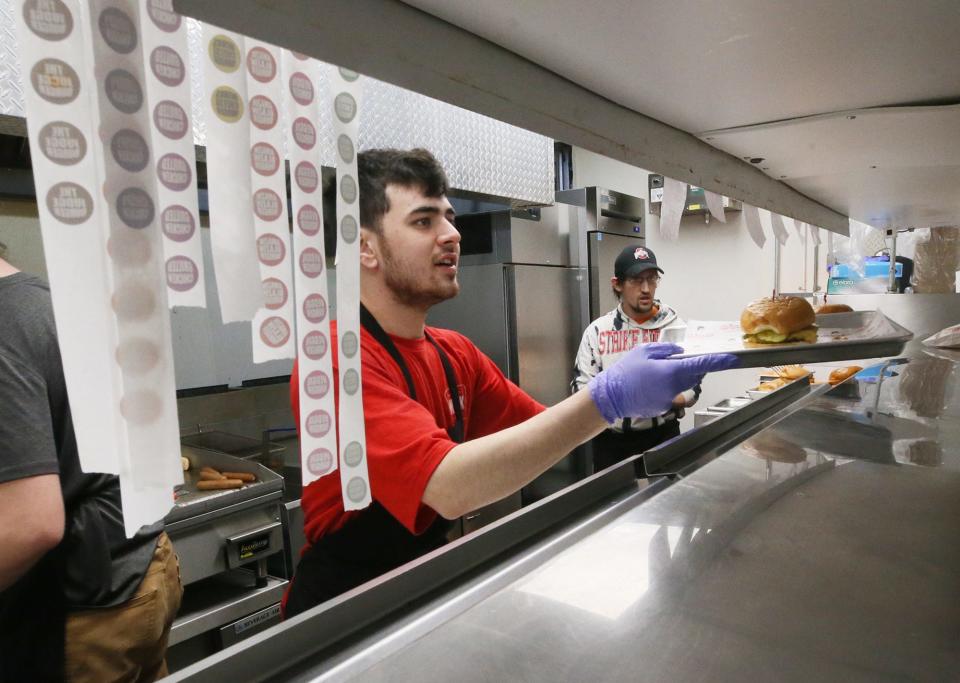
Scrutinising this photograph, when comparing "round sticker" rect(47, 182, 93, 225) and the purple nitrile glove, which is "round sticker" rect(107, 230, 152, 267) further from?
the purple nitrile glove

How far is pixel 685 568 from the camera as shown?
84 centimetres

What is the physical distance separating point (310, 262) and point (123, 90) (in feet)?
0.74

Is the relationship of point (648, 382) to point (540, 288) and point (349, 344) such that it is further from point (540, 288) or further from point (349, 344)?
point (540, 288)

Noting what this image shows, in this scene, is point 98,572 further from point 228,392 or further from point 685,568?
point 228,392

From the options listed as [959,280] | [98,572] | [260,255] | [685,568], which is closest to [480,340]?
[98,572]

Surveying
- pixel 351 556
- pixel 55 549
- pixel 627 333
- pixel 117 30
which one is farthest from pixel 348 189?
pixel 627 333

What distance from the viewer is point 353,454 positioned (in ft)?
2.32

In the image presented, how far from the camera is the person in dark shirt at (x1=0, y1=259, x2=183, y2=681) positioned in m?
1.10

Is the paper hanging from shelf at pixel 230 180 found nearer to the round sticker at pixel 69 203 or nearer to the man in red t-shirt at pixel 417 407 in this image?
the round sticker at pixel 69 203

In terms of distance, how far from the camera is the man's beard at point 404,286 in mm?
1576

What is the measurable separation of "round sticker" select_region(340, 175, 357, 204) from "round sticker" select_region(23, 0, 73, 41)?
0.27m

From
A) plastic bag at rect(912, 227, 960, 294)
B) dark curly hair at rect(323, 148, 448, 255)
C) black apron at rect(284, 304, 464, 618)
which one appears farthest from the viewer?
plastic bag at rect(912, 227, 960, 294)

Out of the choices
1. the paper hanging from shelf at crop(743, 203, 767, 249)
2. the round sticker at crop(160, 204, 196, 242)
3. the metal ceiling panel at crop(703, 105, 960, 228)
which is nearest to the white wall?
the metal ceiling panel at crop(703, 105, 960, 228)

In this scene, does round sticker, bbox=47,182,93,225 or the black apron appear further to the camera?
the black apron
